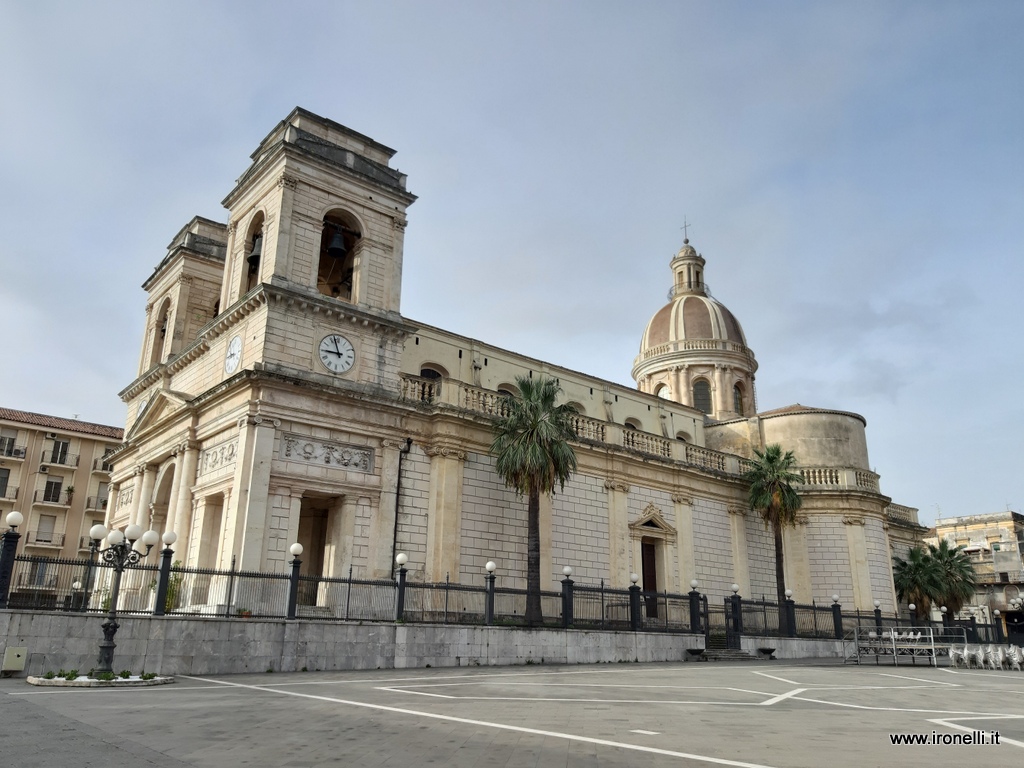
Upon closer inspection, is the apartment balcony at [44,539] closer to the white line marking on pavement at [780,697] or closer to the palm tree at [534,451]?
the palm tree at [534,451]

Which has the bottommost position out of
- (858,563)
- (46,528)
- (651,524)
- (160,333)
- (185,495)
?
(858,563)

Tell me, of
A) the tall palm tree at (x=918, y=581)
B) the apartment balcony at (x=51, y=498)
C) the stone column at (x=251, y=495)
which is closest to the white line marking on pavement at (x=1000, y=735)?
the stone column at (x=251, y=495)

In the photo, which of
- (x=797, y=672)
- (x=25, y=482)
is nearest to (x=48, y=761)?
(x=797, y=672)

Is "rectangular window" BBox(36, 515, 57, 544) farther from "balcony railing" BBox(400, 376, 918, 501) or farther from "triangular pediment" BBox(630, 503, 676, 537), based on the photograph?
"triangular pediment" BBox(630, 503, 676, 537)

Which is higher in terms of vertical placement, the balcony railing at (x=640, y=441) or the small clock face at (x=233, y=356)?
the small clock face at (x=233, y=356)

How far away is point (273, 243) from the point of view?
2586cm

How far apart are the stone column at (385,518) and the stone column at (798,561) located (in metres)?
21.5

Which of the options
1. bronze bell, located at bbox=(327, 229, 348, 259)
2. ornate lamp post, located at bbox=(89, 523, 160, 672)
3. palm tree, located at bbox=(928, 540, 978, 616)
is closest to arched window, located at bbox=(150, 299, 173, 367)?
bronze bell, located at bbox=(327, 229, 348, 259)

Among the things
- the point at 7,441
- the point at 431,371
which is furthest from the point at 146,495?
the point at 7,441

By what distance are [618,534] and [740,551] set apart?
8142 millimetres

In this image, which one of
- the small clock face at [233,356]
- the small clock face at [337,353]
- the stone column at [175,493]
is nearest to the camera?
the small clock face at [337,353]

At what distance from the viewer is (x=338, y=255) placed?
27547mm

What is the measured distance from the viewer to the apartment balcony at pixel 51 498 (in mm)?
51438

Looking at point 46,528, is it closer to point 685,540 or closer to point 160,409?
point 160,409
